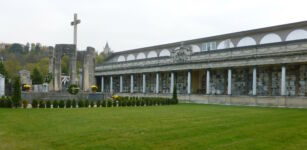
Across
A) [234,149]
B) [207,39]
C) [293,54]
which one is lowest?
[234,149]

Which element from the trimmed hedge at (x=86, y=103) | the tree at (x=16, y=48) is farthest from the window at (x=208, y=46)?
the tree at (x=16, y=48)

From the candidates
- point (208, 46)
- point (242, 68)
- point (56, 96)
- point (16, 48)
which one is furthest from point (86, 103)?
point (16, 48)

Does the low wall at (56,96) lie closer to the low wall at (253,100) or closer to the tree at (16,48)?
the low wall at (253,100)

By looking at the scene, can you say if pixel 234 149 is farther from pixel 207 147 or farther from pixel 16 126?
pixel 16 126

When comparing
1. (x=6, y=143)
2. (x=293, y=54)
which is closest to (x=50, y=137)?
(x=6, y=143)

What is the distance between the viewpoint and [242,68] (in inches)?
1624

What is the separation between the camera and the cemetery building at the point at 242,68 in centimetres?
3350

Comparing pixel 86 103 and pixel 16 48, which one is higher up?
pixel 16 48

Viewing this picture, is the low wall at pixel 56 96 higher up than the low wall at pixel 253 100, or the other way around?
the low wall at pixel 56 96

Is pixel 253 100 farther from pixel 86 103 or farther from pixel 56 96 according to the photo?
pixel 56 96

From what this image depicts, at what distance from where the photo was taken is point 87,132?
11359 millimetres

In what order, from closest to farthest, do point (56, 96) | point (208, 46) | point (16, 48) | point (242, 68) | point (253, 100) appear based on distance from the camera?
point (56, 96)
point (253, 100)
point (242, 68)
point (208, 46)
point (16, 48)

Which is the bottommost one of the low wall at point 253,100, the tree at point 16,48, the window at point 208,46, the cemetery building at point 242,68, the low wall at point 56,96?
the low wall at point 253,100

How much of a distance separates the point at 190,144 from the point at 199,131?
102 inches
